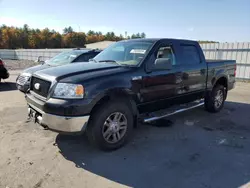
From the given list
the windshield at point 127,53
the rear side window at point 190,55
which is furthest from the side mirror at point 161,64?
the rear side window at point 190,55

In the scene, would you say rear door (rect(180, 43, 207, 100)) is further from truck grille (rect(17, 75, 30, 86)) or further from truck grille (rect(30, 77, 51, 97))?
truck grille (rect(17, 75, 30, 86))

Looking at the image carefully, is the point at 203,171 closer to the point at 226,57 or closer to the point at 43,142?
the point at 43,142

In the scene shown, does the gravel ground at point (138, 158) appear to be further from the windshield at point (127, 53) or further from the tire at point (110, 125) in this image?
the windshield at point (127, 53)

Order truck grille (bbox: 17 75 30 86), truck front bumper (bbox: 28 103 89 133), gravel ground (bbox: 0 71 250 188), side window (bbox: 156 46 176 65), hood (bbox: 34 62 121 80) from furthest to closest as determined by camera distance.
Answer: truck grille (bbox: 17 75 30 86)
side window (bbox: 156 46 176 65)
hood (bbox: 34 62 121 80)
truck front bumper (bbox: 28 103 89 133)
gravel ground (bbox: 0 71 250 188)

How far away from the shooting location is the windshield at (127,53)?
4.23m

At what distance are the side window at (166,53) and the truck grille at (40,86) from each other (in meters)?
2.15

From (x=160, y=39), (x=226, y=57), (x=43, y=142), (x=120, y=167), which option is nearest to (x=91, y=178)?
(x=120, y=167)

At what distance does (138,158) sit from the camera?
3562 mm

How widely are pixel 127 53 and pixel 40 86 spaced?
5.95ft

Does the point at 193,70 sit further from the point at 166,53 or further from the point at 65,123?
the point at 65,123

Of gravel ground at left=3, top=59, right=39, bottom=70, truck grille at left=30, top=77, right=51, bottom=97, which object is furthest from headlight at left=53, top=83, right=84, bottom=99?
gravel ground at left=3, top=59, right=39, bottom=70

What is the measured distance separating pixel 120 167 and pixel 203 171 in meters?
1.21

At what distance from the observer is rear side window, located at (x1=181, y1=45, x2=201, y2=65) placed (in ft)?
16.5

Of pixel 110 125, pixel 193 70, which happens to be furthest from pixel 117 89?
pixel 193 70
